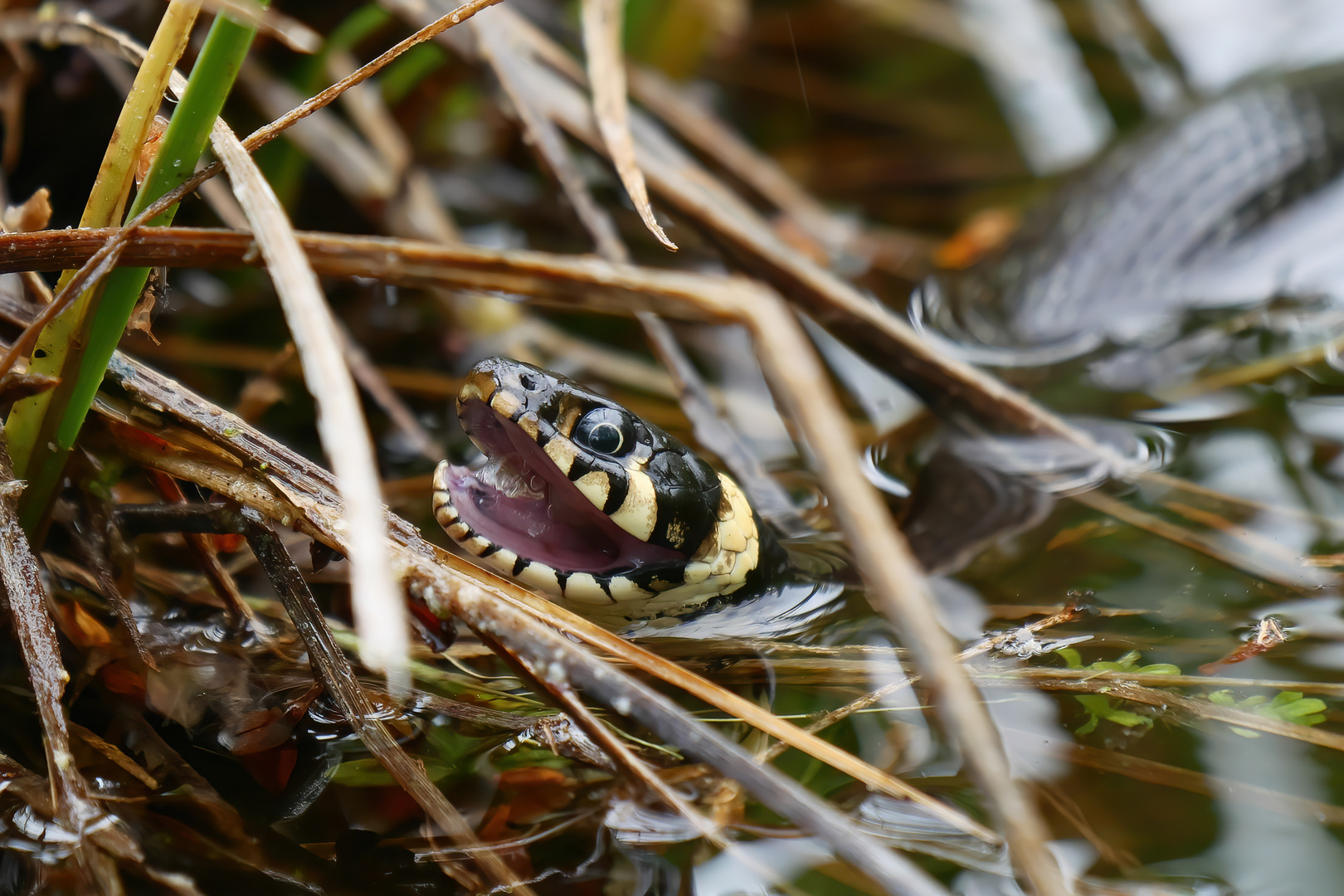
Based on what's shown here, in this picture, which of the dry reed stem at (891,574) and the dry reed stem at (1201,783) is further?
the dry reed stem at (1201,783)

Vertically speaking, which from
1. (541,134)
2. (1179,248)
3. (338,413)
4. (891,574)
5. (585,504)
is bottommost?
(891,574)

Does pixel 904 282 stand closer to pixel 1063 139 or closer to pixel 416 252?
pixel 1063 139

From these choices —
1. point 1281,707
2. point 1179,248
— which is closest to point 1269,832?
point 1281,707

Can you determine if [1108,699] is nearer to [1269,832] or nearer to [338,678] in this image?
[1269,832]

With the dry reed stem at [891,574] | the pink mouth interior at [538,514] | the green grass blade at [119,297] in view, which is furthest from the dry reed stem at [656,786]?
the green grass blade at [119,297]

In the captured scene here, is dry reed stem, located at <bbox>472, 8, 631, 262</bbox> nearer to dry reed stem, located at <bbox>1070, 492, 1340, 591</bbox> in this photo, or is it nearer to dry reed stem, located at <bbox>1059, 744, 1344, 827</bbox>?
dry reed stem, located at <bbox>1070, 492, 1340, 591</bbox>

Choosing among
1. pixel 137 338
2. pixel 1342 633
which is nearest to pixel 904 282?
pixel 1342 633

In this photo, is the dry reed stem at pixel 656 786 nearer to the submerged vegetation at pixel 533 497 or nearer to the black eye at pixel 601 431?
the submerged vegetation at pixel 533 497
